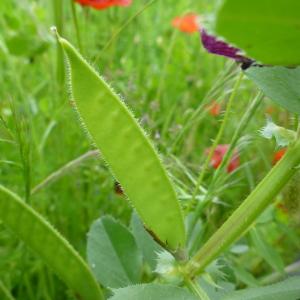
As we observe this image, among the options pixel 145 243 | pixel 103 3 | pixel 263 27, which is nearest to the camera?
pixel 263 27

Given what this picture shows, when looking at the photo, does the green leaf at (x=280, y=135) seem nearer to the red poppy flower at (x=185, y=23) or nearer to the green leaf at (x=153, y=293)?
the green leaf at (x=153, y=293)

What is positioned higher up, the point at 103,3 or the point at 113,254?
the point at 103,3

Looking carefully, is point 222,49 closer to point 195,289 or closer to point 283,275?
point 195,289

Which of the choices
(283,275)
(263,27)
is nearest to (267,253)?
(283,275)

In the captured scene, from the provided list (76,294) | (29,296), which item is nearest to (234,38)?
(76,294)

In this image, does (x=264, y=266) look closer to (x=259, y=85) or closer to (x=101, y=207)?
(x=101, y=207)
